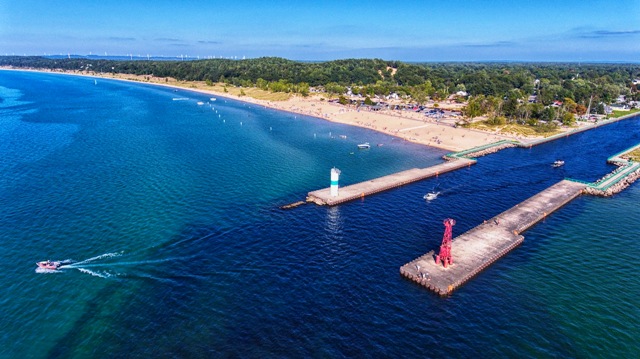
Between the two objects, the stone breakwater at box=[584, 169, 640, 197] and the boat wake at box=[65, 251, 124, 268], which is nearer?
the boat wake at box=[65, 251, 124, 268]

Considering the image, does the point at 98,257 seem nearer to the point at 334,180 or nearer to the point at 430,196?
the point at 334,180

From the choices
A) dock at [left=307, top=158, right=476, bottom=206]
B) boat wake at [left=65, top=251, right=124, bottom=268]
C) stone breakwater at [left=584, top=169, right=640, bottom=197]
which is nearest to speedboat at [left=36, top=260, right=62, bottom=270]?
boat wake at [left=65, top=251, right=124, bottom=268]

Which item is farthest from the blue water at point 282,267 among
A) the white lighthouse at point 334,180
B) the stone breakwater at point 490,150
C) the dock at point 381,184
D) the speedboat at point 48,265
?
the stone breakwater at point 490,150

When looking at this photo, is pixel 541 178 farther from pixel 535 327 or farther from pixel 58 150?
pixel 58 150

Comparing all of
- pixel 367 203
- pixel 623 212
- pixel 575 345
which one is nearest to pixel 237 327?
pixel 575 345

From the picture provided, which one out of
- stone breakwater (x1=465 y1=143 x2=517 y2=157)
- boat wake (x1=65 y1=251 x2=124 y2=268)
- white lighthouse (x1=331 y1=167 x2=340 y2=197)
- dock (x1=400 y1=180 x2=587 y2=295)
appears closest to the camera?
dock (x1=400 y1=180 x2=587 y2=295)

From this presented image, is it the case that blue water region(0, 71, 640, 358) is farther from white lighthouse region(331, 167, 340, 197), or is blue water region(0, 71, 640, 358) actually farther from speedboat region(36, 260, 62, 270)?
white lighthouse region(331, 167, 340, 197)

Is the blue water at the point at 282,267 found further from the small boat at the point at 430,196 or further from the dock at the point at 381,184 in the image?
the dock at the point at 381,184
